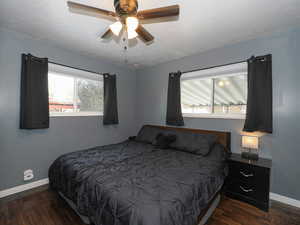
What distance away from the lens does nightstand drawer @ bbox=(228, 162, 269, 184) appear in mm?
1968

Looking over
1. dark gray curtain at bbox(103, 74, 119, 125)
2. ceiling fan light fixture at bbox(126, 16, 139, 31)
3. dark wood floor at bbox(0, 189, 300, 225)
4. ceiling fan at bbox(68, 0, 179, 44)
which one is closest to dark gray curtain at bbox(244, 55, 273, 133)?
dark wood floor at bbox(0, 189, 300, 225)

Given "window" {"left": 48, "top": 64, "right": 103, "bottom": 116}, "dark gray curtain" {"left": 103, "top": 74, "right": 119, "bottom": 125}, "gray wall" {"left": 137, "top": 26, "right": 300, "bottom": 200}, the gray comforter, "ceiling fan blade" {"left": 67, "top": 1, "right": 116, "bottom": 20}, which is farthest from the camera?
"dark gray curtain" {"left": 103, "top": 74, "right": 119, "bottom": 125}

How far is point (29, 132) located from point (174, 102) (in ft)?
9.03

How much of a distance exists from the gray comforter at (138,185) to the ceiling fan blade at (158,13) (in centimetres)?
168

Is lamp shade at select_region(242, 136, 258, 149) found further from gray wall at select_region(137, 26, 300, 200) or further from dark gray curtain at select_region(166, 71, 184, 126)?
dark gray curtain at select_region(166, 71, 184, 126)

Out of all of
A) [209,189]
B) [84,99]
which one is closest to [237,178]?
[209,189]

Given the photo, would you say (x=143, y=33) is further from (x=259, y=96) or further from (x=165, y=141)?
(x=259, y=96)

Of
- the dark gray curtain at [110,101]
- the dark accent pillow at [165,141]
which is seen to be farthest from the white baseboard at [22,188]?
the dark accent pillow at [165,141]

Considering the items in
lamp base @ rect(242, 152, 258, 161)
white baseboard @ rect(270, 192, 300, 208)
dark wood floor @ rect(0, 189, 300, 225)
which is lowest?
dark wood floor @ rect(0, 189, 300, 225)

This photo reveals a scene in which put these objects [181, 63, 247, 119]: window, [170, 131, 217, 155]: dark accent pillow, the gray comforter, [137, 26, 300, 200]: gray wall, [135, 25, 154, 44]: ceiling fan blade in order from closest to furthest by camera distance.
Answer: the gray comforter
[135, 25, 154, 44]: ceiling fan blade
[137, 26, 300, 200]: gray wall
[170, 131, 217, 155]: dark accent pillow
[181, 63, 247, 119]: window

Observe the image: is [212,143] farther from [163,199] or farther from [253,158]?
[163,199]

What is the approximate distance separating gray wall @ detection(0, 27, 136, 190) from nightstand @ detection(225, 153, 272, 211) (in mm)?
→ 2698

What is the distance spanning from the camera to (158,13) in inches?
55.1

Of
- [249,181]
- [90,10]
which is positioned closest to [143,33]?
[90,10]
